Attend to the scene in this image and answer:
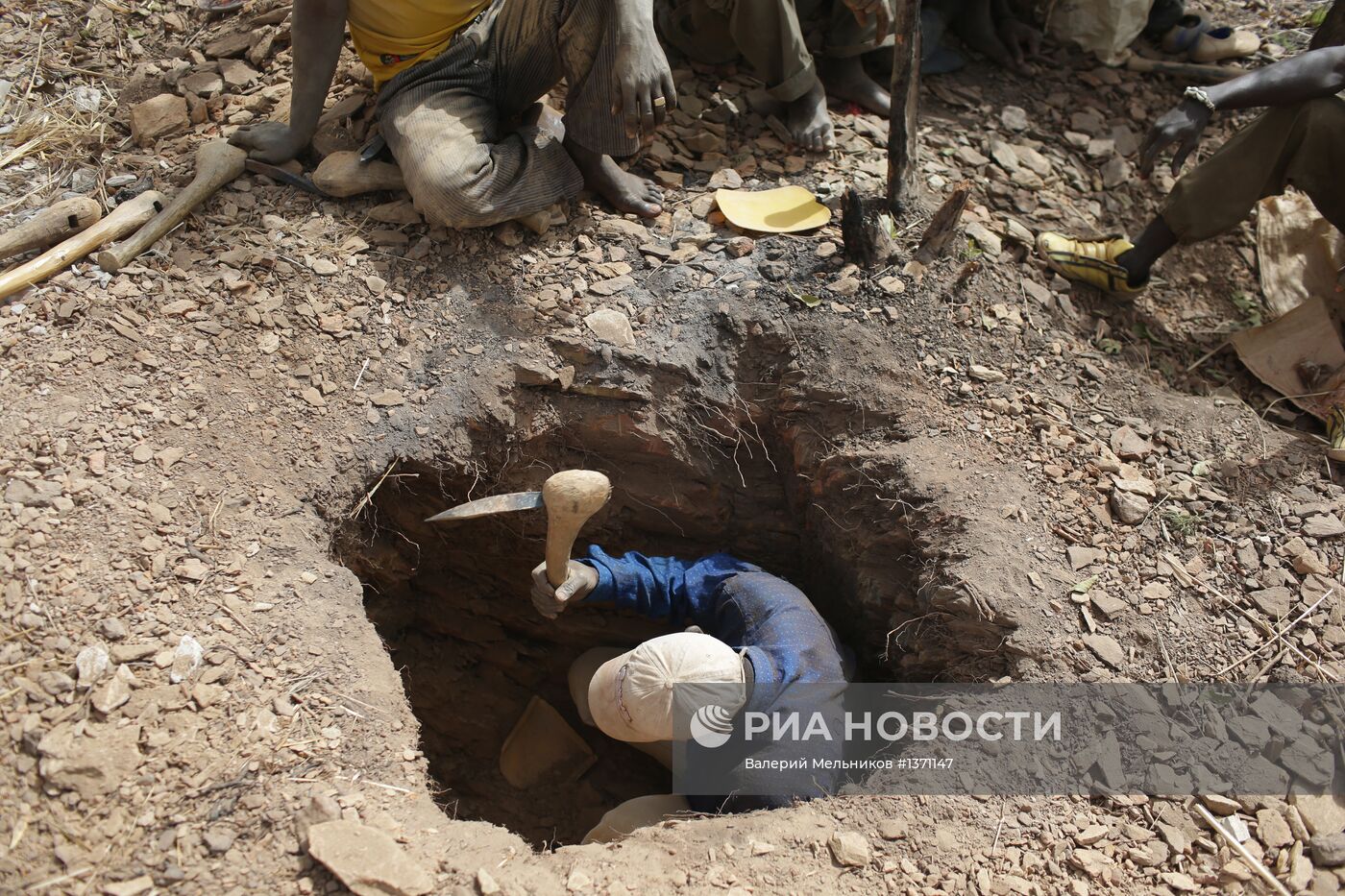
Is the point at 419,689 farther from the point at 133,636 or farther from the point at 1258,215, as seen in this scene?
the point at 1258,215

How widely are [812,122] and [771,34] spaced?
351 millimetres

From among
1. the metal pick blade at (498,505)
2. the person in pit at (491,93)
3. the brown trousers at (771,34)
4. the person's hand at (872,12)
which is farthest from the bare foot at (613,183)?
the metal pick blade at (498,505)

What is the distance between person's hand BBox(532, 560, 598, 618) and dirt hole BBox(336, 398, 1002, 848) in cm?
45

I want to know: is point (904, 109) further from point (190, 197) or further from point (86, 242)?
point (86, 242)

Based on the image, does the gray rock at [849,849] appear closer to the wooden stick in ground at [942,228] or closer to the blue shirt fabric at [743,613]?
the blue shirt fabric at [743,613]

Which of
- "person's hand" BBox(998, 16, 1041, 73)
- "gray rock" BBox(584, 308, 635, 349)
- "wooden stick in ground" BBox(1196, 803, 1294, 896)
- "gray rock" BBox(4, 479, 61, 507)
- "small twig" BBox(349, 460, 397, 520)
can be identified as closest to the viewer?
"wooden stick in ground" BBox(1196, 803, 1294, 896)

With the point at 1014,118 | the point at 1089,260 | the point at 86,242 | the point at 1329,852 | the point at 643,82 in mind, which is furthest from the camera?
the point at 1014,118

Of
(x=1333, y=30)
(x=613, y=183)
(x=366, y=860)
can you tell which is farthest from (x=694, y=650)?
(x=1333, y=30)

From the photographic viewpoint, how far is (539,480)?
3.12 m

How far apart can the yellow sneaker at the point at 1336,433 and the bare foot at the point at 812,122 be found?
1.91 metres

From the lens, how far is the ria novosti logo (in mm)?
2430

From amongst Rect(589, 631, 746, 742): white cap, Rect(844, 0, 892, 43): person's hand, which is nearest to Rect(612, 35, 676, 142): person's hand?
Rect(844, 0, 892, 43): person's hand

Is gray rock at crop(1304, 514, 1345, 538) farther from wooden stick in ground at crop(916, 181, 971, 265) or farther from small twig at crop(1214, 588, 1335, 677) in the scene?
wooden stick in ground at crop(916, 181, 971, 265)

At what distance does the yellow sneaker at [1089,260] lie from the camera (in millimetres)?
3250
